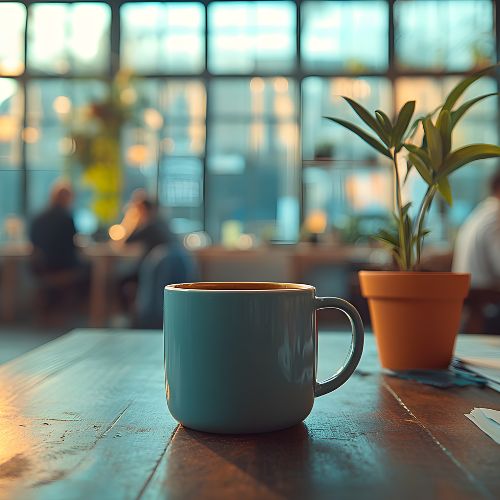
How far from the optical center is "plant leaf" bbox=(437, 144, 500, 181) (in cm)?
74

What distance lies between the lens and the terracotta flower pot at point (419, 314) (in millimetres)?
778

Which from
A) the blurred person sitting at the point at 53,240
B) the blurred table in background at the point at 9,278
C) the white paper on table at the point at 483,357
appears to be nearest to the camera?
the white paper on table at the point at 483,357

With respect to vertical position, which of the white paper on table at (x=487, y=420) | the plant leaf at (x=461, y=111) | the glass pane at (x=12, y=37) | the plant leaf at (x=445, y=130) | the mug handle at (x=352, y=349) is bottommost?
the white paper on table at (x=487, y=420)

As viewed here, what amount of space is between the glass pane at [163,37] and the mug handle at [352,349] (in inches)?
243

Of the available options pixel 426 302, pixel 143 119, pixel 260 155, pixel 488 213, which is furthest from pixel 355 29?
pixel 426 302

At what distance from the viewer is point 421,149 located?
777mm

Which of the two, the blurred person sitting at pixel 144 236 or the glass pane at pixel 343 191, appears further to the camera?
the glass pane at pixel 343 191

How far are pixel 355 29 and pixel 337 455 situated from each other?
6.56 meters

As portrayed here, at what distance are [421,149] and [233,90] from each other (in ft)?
19.3

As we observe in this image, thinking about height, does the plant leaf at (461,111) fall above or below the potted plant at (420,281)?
above

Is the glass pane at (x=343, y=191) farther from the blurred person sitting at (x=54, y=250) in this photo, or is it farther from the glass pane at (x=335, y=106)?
the blurred person sitting at (x=54, y=250)

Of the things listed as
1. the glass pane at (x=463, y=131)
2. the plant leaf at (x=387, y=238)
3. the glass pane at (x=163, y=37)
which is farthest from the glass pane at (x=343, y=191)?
the plant leaf at (x=387, y=238)

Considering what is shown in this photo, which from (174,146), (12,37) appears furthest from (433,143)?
(12,37)

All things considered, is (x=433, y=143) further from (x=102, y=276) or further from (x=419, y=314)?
(x=102, y=276)
